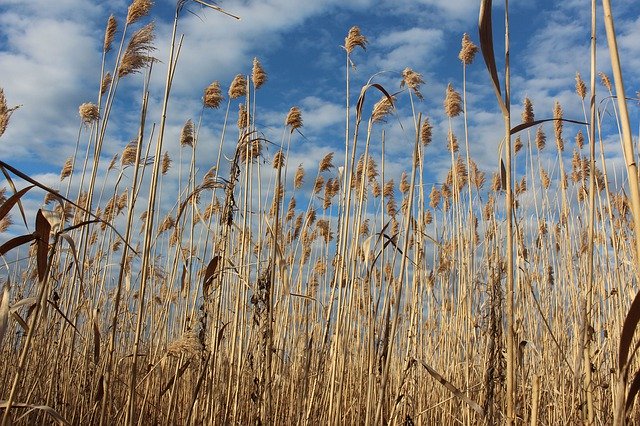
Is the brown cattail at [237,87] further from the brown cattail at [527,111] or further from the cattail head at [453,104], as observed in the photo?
the brown cattail at [527,111]

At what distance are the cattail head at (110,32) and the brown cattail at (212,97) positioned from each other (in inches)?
33.7

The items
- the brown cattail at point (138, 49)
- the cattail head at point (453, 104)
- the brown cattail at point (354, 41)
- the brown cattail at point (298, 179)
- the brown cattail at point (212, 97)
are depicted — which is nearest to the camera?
the brown cattail at point (138, 49)

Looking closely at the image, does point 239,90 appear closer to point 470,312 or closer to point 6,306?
point 470,312

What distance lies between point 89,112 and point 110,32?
2.02 feet

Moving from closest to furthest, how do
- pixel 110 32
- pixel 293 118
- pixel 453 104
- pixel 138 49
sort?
1. pixel 138 49
2. pixel 110 32
3. pixel 293 118
4. pixel 453 104

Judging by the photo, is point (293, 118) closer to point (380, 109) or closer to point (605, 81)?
point (380, 109)

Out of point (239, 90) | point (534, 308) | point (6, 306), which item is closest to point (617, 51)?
point (6, 306)

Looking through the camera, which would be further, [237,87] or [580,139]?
[580,139]

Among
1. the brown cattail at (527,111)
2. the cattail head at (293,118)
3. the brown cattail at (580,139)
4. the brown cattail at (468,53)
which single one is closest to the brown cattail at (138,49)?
the cattail head at (293,118)

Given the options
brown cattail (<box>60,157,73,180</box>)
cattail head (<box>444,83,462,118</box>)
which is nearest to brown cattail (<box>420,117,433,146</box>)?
cattail head (<box>444,83,462,118</box>)

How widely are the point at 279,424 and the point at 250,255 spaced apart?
123 cm

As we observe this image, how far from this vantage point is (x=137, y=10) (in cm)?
304

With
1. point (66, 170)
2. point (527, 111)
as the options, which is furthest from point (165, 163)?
point (527, 111)

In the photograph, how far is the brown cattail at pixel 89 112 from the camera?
3.06 m
